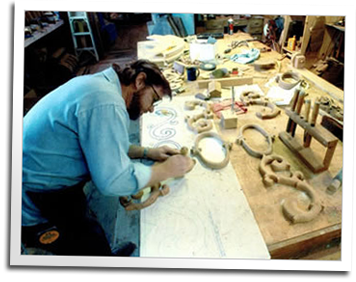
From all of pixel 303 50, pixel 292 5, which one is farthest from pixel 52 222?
pixel 303 50

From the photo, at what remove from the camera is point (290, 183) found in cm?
129

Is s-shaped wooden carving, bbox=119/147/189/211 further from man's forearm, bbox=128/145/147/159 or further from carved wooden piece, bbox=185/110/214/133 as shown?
carved wooden piece, bbox=185/110/214/133

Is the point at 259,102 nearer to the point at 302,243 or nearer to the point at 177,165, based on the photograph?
the point at 177,165

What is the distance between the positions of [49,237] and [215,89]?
1.65 m

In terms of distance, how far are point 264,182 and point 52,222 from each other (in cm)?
112

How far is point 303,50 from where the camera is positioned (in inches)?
104

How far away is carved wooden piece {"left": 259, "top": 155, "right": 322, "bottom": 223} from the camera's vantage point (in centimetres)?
113

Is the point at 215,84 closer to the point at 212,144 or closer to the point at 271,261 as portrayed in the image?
the point at 212,144

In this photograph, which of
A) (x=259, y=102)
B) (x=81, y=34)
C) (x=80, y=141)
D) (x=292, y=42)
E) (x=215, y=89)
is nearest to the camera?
(x=80, y=141)

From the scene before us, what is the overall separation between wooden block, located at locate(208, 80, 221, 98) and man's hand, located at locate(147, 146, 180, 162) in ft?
2.85

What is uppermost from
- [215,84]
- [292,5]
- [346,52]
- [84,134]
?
[292,5]

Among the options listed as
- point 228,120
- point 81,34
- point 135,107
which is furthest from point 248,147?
point 81,34

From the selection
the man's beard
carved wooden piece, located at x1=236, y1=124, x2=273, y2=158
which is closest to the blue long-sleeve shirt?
the man's beard

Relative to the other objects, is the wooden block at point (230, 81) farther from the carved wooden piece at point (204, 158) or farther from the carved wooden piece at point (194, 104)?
the carved wooden piece at point (204, 158)
